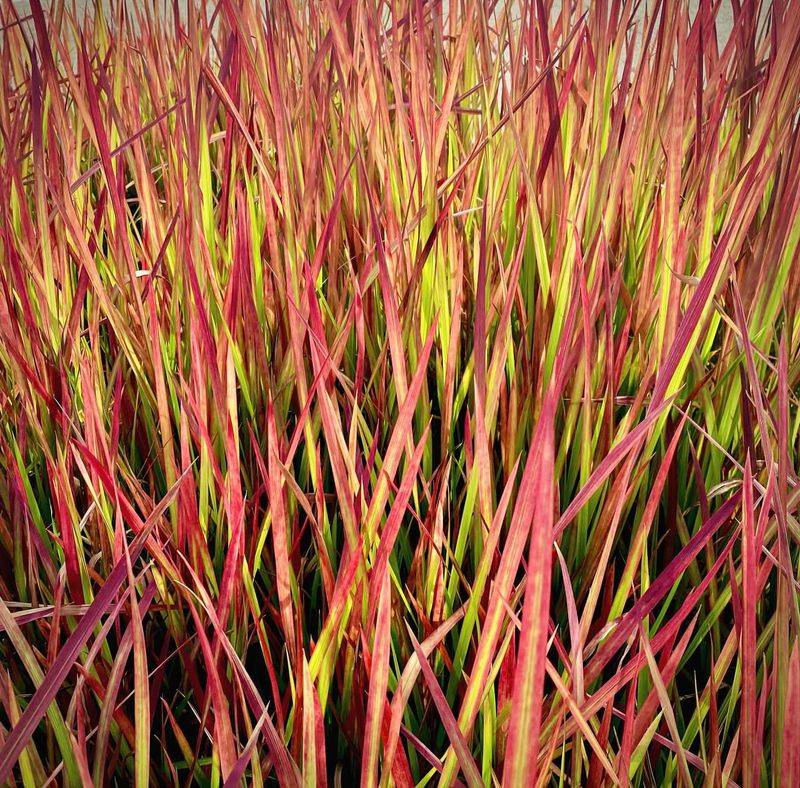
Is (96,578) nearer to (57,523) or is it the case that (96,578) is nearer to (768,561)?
(57,523)

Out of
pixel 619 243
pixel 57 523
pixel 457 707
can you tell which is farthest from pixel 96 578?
pixel 619 243

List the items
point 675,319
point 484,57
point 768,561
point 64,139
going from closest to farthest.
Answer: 1. point 768,561
2. point 675,319
3. point 64,139
4. point 484,57

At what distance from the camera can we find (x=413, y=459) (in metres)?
0.29

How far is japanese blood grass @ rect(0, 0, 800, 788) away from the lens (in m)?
0.26

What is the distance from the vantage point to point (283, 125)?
52cm

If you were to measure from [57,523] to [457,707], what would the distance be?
249mm

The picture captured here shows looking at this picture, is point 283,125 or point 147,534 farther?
point 283,125

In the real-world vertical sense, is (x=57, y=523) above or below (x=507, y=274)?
below

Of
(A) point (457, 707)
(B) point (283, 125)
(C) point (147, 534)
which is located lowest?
(A) point (457, 707)

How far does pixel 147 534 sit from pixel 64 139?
1.12ft

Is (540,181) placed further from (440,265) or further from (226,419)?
(226,419)

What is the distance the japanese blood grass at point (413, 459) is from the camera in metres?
0.26

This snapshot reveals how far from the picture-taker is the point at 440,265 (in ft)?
1.43

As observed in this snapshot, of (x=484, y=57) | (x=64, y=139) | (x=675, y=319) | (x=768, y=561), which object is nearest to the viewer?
(x=768, y=561)
